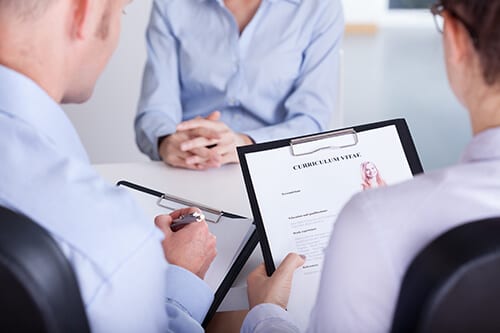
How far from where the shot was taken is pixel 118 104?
10.2 feet

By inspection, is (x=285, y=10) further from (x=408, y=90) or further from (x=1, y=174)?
(x=408, y=90)

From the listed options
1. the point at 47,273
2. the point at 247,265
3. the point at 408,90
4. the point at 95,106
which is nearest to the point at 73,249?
the point at 47,273

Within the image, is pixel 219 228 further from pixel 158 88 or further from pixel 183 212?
pixel 158 88

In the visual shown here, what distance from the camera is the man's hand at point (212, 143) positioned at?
156 centimetres

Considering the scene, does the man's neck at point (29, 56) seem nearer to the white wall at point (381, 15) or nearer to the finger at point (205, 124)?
the finger at point (205, 124)

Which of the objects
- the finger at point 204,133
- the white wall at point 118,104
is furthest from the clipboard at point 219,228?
the white wall at point 118,104

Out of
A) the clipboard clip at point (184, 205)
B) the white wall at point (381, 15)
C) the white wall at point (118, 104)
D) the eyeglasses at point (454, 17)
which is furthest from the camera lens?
the white wall at point (381, 15)

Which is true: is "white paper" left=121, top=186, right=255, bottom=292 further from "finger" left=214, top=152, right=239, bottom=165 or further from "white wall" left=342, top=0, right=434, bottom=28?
"white wall" left=342, top=0, right=434, bottom=28

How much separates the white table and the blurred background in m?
0.54

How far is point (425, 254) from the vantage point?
0.66 m

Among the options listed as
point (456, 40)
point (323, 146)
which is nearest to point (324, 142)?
point (323, 146)

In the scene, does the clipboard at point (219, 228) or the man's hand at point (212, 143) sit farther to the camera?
the man's hand at point (212, 143)

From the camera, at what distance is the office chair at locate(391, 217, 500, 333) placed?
63 cm

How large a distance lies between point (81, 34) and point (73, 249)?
281 mm
